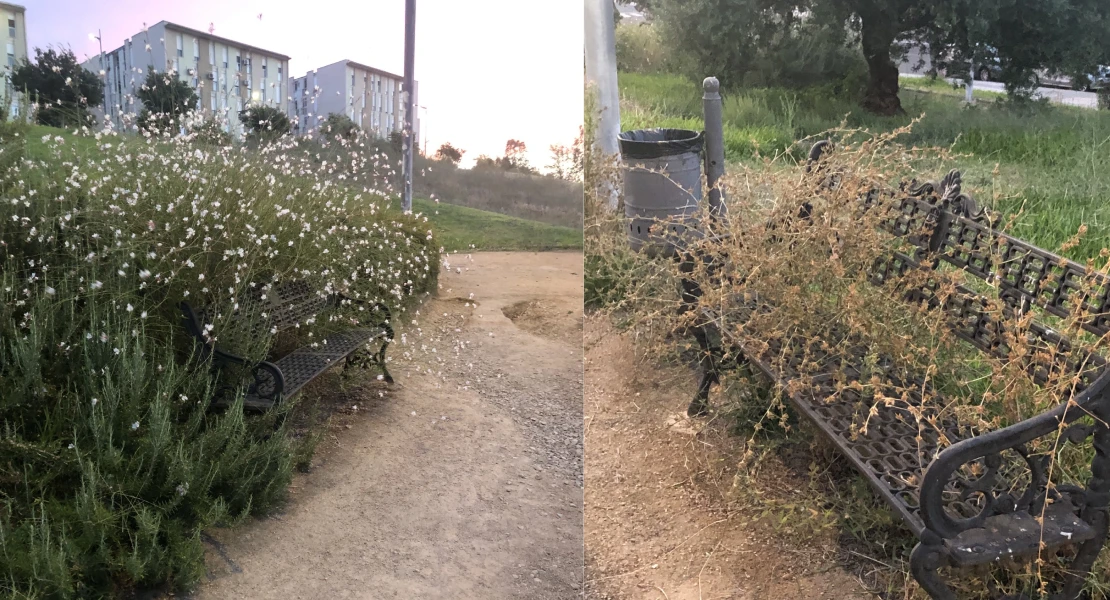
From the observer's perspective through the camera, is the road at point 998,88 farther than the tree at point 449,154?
No

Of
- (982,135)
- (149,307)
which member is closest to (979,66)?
(982,135)

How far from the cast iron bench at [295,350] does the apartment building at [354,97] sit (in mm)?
511

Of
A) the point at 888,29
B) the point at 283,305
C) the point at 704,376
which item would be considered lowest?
the point at 704,376

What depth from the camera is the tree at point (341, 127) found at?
192cm

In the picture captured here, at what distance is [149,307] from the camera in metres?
2.13

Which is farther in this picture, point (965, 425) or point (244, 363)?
point (244, 363)

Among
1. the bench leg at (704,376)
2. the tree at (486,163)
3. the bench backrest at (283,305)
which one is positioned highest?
the tree at (486,163)

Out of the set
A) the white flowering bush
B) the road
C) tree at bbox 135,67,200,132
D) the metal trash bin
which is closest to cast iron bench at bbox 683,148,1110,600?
the metal trash bin

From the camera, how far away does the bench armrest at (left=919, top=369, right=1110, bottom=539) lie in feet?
4.66

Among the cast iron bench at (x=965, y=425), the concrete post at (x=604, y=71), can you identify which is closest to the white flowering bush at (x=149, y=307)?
the concrete post at (x=604, y=71)

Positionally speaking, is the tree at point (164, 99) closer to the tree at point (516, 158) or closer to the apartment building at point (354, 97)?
the apartment building at point (354, 97)

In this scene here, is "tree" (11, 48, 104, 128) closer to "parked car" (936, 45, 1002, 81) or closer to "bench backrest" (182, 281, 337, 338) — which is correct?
"bench backrest" (182, 281, 337, 338)

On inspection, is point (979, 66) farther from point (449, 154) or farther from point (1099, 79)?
point (449, 154)

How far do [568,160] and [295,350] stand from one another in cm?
99
